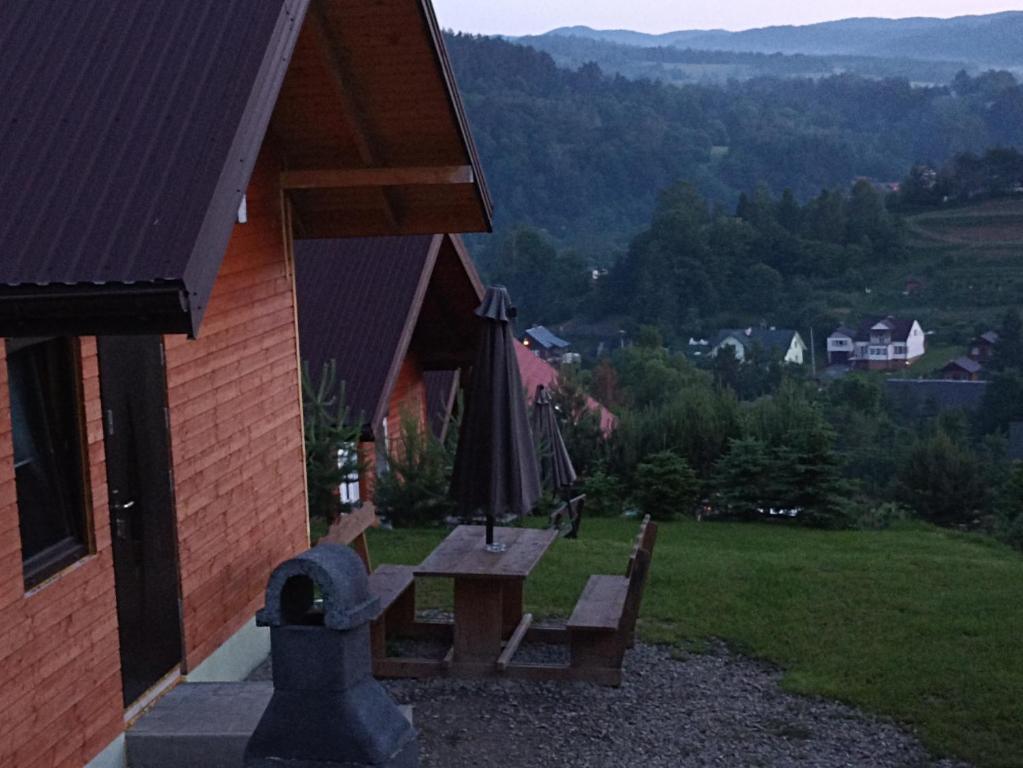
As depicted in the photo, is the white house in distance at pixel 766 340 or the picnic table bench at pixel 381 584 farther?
the white house in distance at pixel 766 340

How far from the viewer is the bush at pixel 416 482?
Result: 14.6 metres

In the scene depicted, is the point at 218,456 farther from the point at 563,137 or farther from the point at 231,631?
the point at 563,137

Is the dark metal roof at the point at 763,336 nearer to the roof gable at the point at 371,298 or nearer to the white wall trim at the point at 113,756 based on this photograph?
the roof gable at the point at 371,298

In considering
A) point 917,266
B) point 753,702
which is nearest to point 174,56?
point 753,702

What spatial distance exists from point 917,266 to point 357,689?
8128 centimetres

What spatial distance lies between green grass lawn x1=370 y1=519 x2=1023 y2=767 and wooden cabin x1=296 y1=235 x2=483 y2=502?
208cm

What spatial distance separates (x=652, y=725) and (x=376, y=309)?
30.2ft

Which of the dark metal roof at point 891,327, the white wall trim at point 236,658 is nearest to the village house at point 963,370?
the dark metal roof at point 891,327

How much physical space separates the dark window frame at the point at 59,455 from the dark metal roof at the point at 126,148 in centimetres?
87

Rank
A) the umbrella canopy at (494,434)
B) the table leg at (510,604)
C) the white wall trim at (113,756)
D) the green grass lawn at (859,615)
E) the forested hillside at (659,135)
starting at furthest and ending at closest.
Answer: the forested hillside at (659,135) < the table leg at (510,604) < the umbrella canopy at (494,434) < the green grass lawn at (859,615) < the white wall trim at (113,756)

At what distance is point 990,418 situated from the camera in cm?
4869

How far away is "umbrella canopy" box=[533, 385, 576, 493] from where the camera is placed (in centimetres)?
1485

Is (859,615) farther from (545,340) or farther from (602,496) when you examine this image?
(545,340)

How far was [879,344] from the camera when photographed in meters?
67.6
